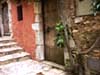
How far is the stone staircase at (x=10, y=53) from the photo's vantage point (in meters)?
4.51

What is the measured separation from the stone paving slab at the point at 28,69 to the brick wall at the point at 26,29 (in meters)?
0.55

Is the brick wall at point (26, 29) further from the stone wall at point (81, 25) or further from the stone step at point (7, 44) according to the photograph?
the stone wall at point (81, 25)

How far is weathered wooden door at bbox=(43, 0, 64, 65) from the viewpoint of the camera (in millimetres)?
4113

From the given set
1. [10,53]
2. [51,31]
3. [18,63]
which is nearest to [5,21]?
[10,53]

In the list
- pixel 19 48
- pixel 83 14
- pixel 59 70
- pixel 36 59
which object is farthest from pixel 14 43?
pixel 83 14

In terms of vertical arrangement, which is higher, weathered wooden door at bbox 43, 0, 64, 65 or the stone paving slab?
weathered wooden door at bbox 43, 0, 64, 65

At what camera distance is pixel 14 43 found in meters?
5.54

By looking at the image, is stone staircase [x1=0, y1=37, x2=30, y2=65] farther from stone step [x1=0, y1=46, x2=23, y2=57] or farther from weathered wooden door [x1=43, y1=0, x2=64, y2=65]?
weathered wooden door [x1=43, y1=0, x2=64, y2=65]

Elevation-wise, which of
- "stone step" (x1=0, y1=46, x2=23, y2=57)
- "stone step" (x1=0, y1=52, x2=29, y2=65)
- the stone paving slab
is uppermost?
"stone step" (x1=0, y1=46, x2=23, y2=57)

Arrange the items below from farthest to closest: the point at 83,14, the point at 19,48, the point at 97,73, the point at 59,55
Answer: the point at 19,48 < the point at 59,55 < the point at 83,14 < the point at 97,73

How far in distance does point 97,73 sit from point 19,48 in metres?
3.11

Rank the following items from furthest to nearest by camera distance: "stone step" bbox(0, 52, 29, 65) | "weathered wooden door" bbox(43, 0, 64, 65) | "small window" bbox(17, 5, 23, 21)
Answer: "small window" bbox(17, 5, 23, 21)
"stone step" bbox(0, 52, 29, 65)
"weathered wooden door" bbox(43, 0, 64, 65)

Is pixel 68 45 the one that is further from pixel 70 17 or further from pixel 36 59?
pixel 36 59

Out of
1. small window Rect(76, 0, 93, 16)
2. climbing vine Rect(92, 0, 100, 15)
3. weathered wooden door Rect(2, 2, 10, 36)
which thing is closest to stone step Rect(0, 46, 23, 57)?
weathered wooden door Rect(2, 2, 10, 36)
